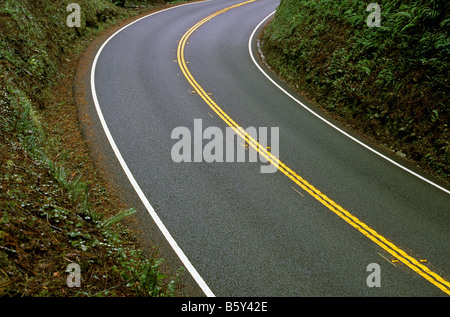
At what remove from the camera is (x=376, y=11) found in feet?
44.0

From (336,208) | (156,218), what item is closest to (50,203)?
(156,218)

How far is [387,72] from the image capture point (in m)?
11.9

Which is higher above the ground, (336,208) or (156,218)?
(156,218)

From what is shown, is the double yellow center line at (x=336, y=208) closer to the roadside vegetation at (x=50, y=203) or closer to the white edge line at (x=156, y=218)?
the white edge line at (x=156, y=218)

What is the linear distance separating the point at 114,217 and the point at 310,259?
167 inches

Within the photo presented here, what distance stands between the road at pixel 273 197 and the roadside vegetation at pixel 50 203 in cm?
84

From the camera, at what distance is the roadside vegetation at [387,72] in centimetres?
1052

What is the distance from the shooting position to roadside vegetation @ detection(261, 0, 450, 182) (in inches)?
414

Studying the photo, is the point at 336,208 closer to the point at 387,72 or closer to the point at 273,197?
the point at 273,197

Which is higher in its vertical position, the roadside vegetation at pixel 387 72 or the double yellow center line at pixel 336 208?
the roadside vegetation at pixel 387 72

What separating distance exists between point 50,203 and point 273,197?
16.7ft

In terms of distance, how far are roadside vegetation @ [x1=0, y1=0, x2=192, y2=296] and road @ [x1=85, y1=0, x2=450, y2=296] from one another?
84cm

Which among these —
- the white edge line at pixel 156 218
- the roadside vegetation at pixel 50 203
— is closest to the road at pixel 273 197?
the white edge line at pixel 156 218

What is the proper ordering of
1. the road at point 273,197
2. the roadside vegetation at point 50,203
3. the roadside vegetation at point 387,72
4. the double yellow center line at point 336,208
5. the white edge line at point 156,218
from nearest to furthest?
the roadside vegetation at point 50,203 → the white edge line at point 156,218 → the road at point 273,197 → the double yellow center line at point 336,208 → the roadside vegetation at point 387,72
